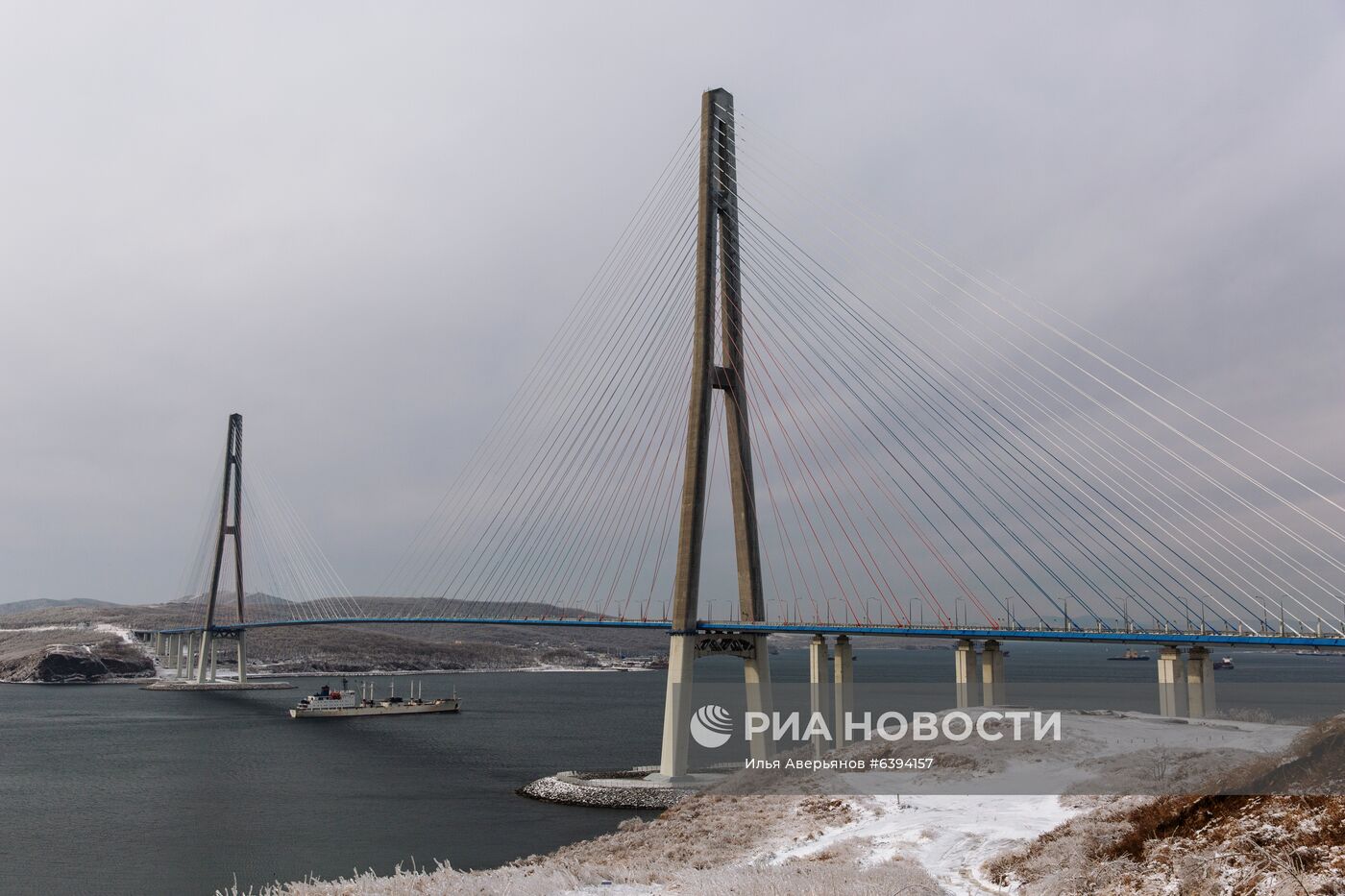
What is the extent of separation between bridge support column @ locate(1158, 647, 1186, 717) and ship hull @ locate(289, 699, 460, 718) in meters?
75.7

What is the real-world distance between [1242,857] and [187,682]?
137374mm

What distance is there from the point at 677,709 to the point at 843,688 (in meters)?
6.91

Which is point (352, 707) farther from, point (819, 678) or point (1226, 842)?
point (1226, 842)

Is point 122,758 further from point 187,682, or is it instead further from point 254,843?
point 187,682

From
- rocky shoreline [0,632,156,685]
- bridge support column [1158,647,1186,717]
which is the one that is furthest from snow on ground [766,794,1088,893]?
rocky shoreline [0,632,156,685]

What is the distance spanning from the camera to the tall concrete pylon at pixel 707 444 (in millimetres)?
40906

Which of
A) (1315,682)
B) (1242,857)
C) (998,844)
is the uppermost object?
(1242,857)

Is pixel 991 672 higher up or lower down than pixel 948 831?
higher up

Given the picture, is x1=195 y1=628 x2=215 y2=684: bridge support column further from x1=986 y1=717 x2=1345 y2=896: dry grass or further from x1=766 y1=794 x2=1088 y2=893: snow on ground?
x1=986 y1=717 x2=1345 y2=896: dry grass

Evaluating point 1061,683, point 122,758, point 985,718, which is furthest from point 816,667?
point 1061,683

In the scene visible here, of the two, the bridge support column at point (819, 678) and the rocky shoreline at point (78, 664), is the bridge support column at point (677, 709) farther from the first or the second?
the rocky shoreline at point (78, 664)

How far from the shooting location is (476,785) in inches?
1927

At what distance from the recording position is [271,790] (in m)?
49.4

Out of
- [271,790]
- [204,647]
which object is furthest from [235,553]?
[271,790]
